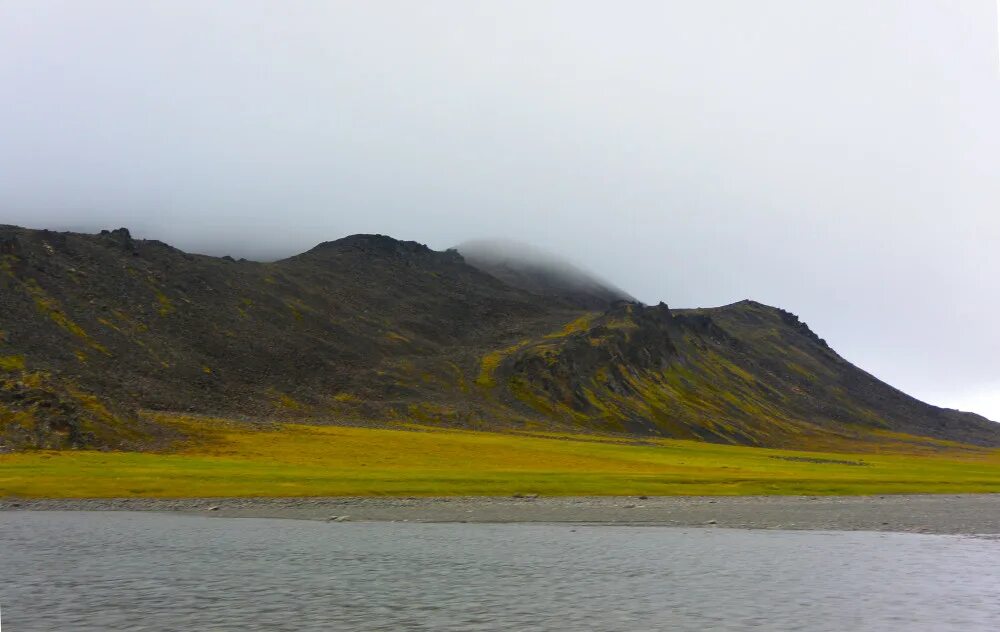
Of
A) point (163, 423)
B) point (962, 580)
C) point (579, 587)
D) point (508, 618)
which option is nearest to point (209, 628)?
point (508, 618)

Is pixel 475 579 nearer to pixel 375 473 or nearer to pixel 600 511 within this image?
pixel 600 511

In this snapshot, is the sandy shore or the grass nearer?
the sandy shore

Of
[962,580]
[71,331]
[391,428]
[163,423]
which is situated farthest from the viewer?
[71,331]

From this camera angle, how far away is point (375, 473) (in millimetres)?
70062

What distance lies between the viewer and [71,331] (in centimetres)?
16325

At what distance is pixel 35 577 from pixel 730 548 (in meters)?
27.7

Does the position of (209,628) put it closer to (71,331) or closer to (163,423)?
(163,423)

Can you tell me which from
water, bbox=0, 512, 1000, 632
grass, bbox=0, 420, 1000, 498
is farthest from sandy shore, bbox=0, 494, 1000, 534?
water, bbox=0, 512, 1000, 632

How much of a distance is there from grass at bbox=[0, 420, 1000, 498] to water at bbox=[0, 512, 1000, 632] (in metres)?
17.1

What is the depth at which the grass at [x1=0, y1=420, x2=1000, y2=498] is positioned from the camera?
58.7 metres

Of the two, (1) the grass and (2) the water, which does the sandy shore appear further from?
(2) the water

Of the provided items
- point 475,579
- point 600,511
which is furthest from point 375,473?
point 475,579

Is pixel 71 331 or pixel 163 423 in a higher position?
pixel 71 331

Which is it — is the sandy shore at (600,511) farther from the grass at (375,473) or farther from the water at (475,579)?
the water at (475,579)
